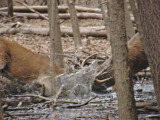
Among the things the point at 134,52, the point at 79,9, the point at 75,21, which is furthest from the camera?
the point at 79,9

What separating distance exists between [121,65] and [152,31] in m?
1.04

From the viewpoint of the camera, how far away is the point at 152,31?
2969mm

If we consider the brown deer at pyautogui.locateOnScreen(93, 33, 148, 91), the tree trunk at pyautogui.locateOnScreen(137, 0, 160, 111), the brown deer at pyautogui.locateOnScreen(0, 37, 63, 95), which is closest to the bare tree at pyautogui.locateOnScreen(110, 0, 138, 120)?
the tree trunk at pyautogui.locateOnScreen(137, 0, 160, 111)

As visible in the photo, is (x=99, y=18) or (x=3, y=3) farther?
(x=3, y=3)

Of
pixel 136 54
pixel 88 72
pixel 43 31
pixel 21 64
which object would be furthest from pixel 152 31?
pixel 43 31

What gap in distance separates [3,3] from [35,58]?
12627 millimetres

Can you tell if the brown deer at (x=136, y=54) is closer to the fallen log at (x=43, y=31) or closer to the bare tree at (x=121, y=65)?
the bare tree at (x=121, y=65)

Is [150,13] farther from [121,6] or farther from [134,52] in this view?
[134,52]

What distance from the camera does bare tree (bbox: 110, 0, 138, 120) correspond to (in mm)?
3855

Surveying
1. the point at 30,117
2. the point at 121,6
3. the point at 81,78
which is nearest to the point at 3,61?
the point at 81,78

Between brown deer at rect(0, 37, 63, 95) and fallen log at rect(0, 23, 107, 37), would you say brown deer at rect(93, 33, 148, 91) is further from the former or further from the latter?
fallen log at rect(0, 23, 107, 37)

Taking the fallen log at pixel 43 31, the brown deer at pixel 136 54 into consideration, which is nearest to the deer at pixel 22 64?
the brown deer at pixel 136 54

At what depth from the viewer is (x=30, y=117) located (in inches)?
194

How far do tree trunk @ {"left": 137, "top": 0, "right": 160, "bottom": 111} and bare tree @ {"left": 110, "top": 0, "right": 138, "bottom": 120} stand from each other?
2.66ft
